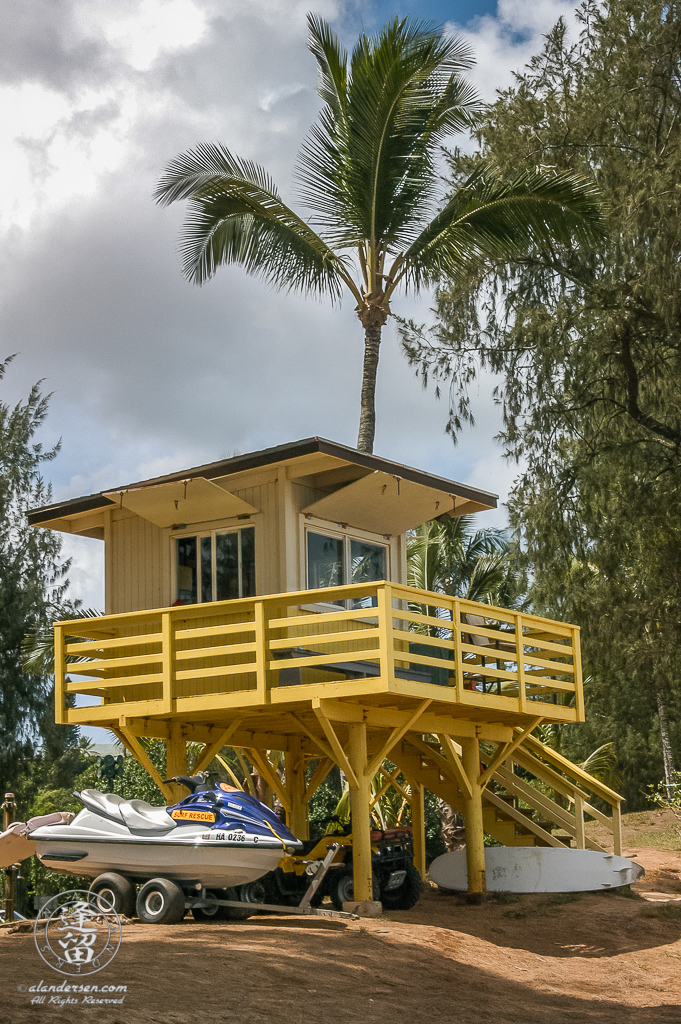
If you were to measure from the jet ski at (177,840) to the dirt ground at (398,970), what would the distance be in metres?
0.59

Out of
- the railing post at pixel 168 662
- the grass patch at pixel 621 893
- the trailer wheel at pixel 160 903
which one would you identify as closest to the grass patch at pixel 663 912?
the grass patch at pixel 621 893

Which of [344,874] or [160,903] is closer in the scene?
[160,903]

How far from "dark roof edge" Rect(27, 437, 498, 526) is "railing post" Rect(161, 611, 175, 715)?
2.13 metres

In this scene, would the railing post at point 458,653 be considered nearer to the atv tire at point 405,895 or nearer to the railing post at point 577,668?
the atv tire at point 405,895

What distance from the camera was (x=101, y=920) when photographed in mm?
10633

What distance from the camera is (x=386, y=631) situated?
1260cm

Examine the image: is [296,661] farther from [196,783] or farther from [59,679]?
[59,679]

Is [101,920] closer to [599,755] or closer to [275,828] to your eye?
[275,828]

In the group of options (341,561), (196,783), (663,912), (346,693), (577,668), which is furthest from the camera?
(577,668)

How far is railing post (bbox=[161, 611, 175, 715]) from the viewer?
537 inches

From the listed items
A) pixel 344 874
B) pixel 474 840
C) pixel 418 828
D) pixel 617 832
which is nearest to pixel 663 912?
pixel 617 832

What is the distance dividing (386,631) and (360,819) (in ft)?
7.55

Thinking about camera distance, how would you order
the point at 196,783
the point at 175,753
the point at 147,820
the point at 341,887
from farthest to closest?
1. the point at 175,753
2. the point at 341,887
3. the point at 196,783
4. the point at 147,820

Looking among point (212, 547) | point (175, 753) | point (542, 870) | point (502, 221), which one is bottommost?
point (542, 870)
